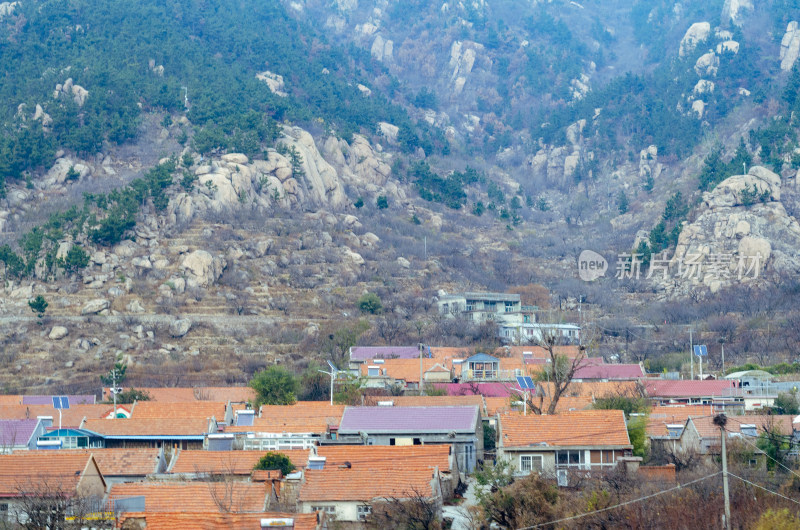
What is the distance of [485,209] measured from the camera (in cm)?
9581

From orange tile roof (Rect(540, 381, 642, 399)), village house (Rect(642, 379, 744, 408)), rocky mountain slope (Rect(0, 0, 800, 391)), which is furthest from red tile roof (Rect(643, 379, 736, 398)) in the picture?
rocky mountain slope (Rect(0, 0, 800, 391))

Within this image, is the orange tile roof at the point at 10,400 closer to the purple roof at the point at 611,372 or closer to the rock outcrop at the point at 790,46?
the purple roof at the point at 611,372

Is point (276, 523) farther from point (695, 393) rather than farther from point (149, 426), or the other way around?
point (695, 393)

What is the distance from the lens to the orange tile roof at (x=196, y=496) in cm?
2728

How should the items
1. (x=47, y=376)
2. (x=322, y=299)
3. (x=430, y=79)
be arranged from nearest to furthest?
(x=47, y=376)
(x=322, y=299)
(x=430, y=79)

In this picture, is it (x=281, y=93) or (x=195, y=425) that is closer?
(x=195, y=425)

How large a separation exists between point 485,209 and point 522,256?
1089cm

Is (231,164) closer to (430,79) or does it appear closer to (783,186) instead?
(783,186)

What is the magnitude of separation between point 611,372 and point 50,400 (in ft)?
81.1

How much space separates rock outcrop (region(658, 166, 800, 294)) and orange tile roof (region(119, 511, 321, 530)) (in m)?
50.3

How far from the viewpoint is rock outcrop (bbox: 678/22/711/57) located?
402 feet

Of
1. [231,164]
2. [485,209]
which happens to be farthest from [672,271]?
[231,164]

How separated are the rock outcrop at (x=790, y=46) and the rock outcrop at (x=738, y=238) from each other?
37.0 metres

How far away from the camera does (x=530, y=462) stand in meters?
31.8
